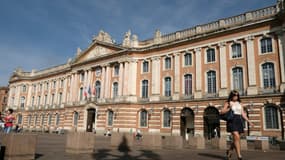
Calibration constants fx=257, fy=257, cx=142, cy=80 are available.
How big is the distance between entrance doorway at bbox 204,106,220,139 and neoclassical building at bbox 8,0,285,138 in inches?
4.9

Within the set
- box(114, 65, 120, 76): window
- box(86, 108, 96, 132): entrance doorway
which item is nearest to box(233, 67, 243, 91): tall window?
box(114, 65, 120, 76): window

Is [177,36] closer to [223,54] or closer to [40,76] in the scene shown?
[223,54]

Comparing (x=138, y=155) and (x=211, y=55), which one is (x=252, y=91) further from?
(x=138, y=155)

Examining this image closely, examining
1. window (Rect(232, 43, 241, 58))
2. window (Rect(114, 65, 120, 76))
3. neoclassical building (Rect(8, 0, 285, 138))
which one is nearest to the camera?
neoclassical building (Rect(8, 0, 285, 138))

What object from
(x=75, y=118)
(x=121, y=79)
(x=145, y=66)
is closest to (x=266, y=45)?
(x=145, y=66)

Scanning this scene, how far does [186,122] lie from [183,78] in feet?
19.6

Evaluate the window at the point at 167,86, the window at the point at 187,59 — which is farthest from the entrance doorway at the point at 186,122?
the window at the point at 187,59

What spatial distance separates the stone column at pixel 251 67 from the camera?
1131 inches

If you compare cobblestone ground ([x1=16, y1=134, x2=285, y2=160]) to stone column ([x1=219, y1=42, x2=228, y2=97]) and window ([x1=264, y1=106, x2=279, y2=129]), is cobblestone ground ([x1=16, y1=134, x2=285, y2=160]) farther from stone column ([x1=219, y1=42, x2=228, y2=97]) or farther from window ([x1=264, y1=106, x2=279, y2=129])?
stone column ([x1=219, y1=42, x2=228, y2=97])

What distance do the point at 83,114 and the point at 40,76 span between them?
2379cm

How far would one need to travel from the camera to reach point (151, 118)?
120 feet

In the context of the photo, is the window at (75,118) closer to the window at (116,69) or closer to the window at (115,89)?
the window at (115,89)

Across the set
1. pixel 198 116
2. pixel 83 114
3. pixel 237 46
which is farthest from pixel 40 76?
pixel 237 46

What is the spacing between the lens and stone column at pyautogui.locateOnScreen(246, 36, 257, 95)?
28.7m
